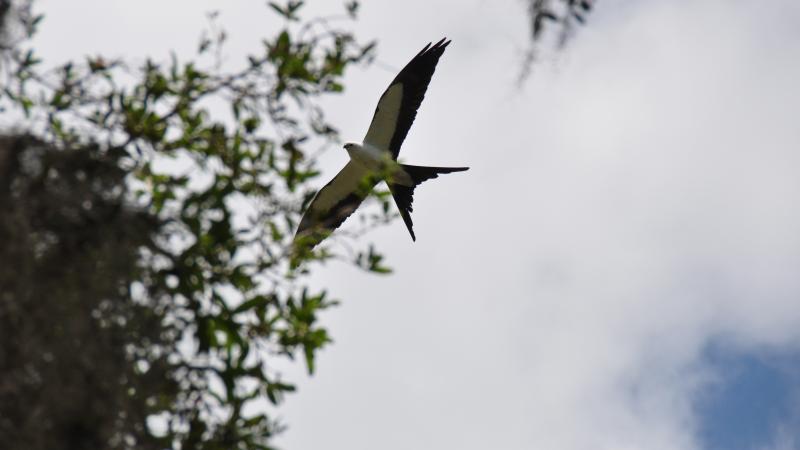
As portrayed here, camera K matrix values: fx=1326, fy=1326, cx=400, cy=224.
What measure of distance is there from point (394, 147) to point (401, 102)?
1.06 feet

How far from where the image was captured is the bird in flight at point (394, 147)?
22.8ft

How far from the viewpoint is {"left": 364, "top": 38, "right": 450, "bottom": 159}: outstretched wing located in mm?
7027

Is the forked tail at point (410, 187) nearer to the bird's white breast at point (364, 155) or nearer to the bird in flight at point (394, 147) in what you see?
the bird in flight at point (394, 147)

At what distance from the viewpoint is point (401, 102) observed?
7.30 meters

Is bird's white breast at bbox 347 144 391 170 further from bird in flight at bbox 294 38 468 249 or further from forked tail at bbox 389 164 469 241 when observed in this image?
forked tail at bbox 389 164 469 241

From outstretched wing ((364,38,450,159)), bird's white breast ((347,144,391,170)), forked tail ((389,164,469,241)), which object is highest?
outstretched wing ((364,38,450,159))

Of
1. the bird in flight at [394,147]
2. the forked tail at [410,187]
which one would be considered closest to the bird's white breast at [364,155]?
the bird in flight at [394,147]

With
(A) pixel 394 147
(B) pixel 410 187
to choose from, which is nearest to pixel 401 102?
(A) pixel 394 147

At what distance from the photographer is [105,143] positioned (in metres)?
3.62

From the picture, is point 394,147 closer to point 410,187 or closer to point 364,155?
point 364,155

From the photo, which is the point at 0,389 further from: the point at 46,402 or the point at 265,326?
the point at 265,326

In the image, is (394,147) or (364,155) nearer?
(364,155)

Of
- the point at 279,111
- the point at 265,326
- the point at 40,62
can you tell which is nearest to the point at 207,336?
the point at 265,326

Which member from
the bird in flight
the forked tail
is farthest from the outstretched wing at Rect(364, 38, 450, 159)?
the forked tail
